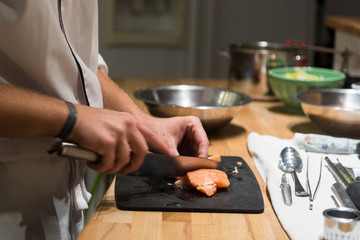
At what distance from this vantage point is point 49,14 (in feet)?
3.35

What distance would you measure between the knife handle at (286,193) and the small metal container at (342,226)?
0.60 ft

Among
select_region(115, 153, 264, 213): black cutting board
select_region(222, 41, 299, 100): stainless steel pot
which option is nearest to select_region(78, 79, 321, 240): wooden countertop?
select_region(115, 153, 264, 213): black cutting board

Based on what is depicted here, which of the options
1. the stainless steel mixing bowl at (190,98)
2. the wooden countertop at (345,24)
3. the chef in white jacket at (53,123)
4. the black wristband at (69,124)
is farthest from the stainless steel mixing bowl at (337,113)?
the black wristband at (69,124)

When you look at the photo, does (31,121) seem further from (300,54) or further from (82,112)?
(300,54)

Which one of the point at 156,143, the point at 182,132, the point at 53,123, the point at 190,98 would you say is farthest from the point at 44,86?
the point at 190,98

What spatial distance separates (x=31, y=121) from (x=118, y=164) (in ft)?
0.60

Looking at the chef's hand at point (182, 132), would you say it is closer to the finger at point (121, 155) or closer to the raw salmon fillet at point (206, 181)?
the raw salmon fillet at point (206, 181)

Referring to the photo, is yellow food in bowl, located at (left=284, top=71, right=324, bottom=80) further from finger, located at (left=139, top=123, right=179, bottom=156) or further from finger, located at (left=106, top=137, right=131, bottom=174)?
finger, located at (left=106, top=137, right=131, bottom=174)

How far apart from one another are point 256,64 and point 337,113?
639 mm

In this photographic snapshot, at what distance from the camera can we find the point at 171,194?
1.10 meters

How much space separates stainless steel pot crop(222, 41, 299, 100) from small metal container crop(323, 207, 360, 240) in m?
1.30

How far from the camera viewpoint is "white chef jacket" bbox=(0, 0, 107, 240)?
1.01 m

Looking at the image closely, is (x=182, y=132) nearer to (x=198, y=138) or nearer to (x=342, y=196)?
(x=198, y=138)

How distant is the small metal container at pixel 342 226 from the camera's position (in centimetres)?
84
